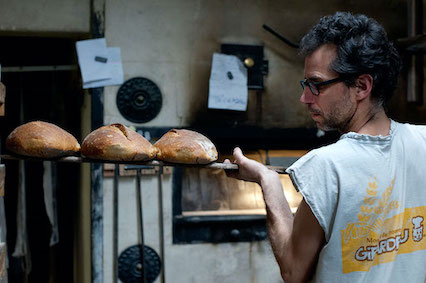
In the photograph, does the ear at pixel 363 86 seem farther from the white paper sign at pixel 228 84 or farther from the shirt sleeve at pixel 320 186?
the white paper sign at pixel 228 84

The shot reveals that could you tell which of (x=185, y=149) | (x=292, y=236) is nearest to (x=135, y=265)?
(x=185, y=149)

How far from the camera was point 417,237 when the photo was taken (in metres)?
1.53

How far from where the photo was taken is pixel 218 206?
3.47m

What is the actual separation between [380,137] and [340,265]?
41 centimetres

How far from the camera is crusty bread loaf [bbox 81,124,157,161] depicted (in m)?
1.81

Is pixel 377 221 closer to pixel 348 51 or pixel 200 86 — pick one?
pixel 348 51

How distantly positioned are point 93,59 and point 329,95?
6.54 ft

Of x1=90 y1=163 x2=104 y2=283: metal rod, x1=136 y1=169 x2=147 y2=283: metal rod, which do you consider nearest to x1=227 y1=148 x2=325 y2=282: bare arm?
x1=136 y1=169 x2=147 y2=283: metal rod

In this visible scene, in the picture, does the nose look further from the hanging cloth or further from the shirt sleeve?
→ the hanging cloth

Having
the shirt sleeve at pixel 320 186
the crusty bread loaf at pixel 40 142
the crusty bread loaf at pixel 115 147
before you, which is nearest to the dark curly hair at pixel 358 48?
the shirt sleeve at pixel 320 186

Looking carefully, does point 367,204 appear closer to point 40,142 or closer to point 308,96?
point 308,96

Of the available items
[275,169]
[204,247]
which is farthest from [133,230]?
[275,169]

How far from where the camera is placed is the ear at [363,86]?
1520mm

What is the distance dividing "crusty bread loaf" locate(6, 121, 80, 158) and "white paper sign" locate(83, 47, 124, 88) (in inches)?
50.4
